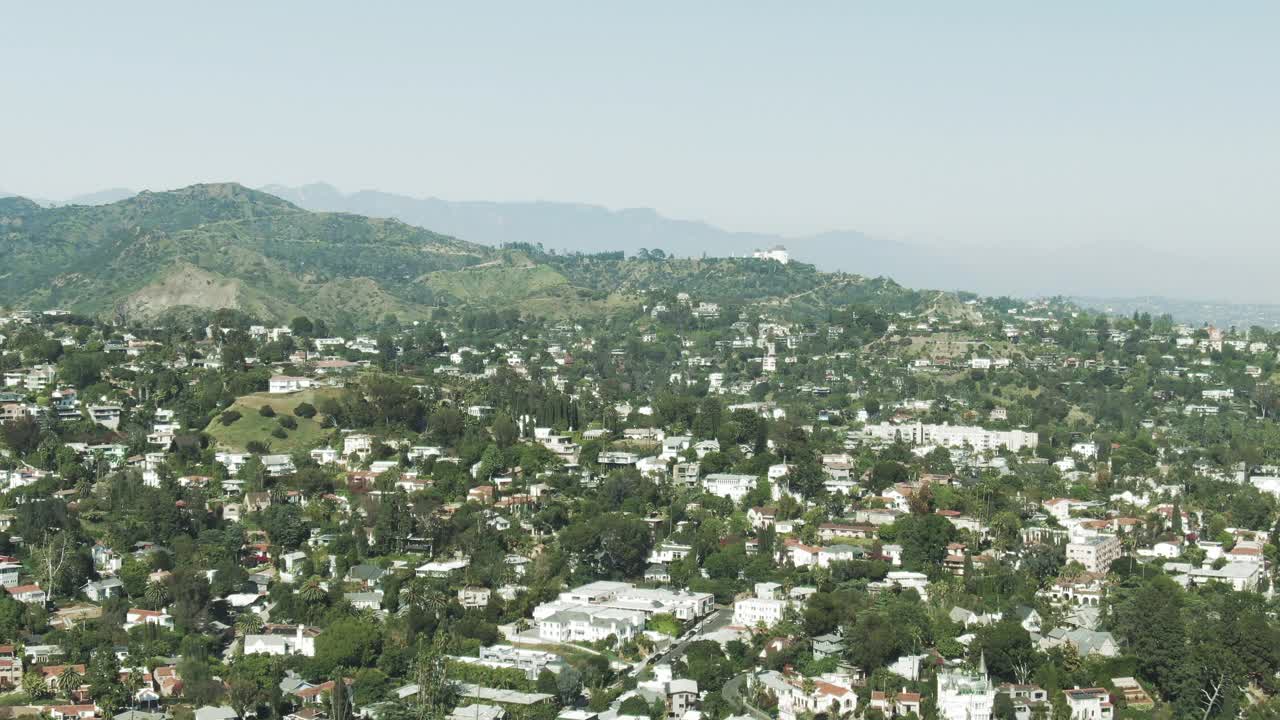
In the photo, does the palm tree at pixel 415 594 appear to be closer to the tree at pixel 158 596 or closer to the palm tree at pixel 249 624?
the palm tree at pixel 249 624

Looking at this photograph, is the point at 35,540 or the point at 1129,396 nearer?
the point at 35,540

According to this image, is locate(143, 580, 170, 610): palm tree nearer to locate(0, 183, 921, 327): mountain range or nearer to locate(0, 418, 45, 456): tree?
locate(0, 418, 45, 456): tree

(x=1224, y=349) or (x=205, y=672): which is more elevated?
(x=1224, y=349)

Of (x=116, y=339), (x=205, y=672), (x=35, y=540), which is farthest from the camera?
(x=116, y=339)

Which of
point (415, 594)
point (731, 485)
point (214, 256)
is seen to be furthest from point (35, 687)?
point (214, 256)

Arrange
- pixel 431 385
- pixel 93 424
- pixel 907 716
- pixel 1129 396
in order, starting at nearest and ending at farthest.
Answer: pixel 907 716, pixel 93 424, pixel 431 385, pixel 1129 396

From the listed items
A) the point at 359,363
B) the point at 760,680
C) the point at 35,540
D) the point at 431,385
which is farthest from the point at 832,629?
the point at 359,363

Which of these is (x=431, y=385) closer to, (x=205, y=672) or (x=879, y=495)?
(x=879, y=495)
